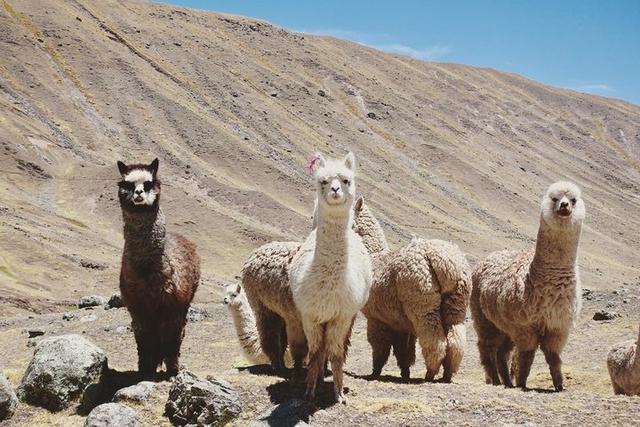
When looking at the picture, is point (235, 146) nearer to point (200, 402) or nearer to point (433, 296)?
point (433, 296)

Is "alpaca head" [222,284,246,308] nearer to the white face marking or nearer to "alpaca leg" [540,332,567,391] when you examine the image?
the white face marking

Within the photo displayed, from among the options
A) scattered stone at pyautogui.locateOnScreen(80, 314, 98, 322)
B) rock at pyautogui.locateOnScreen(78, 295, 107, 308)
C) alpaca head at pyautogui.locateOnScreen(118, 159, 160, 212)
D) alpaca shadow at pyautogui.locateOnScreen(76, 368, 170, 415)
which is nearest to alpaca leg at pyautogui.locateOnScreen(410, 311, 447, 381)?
alpaca shadow at pyautogui.locateOnScreen(76, 368, 170, 415)

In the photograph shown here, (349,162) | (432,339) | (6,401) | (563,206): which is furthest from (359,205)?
(6,401)

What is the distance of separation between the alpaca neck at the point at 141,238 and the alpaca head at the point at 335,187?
7.78 feet

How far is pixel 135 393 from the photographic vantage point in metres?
8.40

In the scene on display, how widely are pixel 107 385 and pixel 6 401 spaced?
3.97 feet

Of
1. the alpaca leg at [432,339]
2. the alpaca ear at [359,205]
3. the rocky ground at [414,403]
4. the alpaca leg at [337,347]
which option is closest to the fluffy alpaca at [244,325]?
the rocky ground at [414,403]

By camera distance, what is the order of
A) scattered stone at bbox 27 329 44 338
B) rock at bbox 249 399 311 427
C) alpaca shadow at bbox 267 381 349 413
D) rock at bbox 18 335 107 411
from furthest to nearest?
scattered stone at bbox 27 329 44 338, rock at bbox 18 335 107 411, alpaca shadow at bbox 267 381 349 413, rock at bbox 249 399 311 427

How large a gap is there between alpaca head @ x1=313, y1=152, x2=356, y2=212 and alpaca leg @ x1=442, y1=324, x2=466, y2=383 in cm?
304

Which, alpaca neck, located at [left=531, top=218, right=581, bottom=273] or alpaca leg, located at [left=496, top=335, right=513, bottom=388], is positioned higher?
alpaca neck, located at [left=531, top=218, right=581, bottom=273]

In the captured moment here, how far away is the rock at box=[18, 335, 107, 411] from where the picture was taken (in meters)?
8.85

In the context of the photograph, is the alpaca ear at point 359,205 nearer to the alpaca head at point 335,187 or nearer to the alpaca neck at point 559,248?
the alpaca neck at point 559,248

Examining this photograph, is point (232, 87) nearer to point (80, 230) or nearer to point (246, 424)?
point (80, 230)

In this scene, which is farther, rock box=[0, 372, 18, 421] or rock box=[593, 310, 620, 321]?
rock box=[593, 310, 620, 321]
